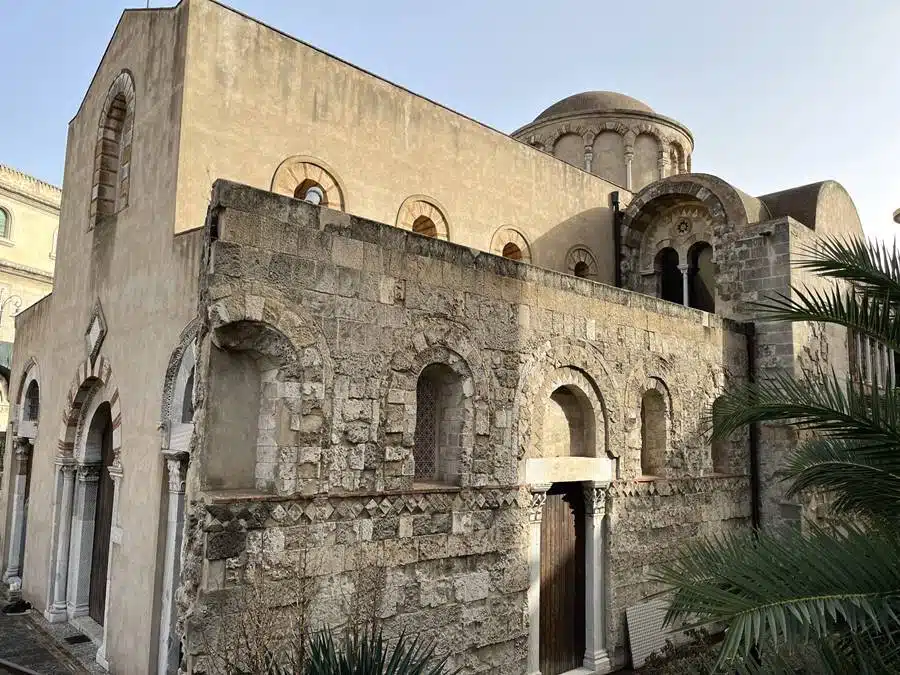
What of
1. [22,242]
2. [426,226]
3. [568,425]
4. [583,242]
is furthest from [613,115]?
[22,242]

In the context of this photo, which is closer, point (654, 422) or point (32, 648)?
point (32, 648)

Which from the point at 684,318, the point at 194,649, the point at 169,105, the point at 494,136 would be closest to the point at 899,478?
the point at 194,649

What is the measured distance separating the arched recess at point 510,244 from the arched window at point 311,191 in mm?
2713

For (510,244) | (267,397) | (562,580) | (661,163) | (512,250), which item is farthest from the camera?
(661,163)

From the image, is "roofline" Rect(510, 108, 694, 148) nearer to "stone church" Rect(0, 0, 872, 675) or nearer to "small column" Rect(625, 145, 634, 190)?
"small column" Rect(625, 145, 634, 190)

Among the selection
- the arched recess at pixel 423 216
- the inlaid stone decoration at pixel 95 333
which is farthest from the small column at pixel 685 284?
the inlaid stone decoration at pixel 95 333

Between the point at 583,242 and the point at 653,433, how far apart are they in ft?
14.4

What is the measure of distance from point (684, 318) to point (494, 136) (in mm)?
4001

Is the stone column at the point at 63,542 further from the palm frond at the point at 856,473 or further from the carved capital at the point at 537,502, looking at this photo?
the palm frond at the point at 856,473

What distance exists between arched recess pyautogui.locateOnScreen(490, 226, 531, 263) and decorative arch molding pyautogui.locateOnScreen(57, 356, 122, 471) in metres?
5.18

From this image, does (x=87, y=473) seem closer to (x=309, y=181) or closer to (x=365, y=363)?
(x=309, y=181)

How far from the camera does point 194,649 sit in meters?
4.36

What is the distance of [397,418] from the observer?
5.49m

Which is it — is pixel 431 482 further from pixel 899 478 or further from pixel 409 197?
pixel 409 197
